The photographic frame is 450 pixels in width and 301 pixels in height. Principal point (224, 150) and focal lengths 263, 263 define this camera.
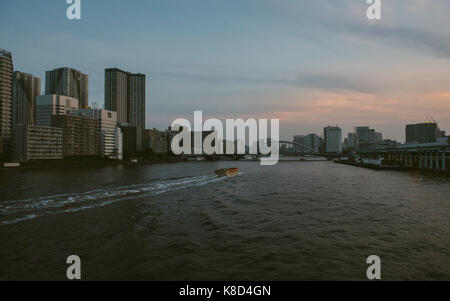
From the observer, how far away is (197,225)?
17.0 meters

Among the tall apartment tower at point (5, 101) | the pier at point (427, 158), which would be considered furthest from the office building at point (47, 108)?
the pier at point (427, 158)

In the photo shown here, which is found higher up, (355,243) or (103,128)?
(103,128)

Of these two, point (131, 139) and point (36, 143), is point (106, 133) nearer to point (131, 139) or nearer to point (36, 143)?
point (131, 139)

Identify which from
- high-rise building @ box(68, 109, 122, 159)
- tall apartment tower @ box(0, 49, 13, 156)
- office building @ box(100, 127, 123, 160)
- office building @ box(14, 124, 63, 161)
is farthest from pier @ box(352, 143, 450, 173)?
tall apartment tower @ box(0, 49, 13, 156)

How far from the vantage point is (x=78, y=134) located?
387 ft

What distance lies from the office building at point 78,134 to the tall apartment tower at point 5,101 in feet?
54.0

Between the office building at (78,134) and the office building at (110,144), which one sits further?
the office building at (110,144)

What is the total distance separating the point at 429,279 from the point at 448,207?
17535mm

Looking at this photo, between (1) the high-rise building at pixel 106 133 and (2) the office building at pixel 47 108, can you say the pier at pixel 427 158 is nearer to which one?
(1) the high-rise building at pixel 106 133

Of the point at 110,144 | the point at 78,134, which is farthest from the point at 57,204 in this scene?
the point at 110,144

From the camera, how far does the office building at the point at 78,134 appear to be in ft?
369

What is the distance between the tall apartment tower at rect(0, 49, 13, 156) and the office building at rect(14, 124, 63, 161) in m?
10.2
